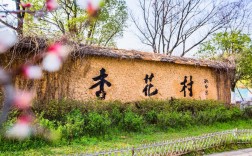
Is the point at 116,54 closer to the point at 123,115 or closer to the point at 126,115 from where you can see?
the point at 123,115

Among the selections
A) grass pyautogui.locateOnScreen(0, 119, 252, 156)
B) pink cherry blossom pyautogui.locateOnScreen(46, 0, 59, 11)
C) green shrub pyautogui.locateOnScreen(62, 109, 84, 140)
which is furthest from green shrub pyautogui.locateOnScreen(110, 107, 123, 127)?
pink cherry blossom pyautogui.locateOnScreen(46, 0, 59, 11)

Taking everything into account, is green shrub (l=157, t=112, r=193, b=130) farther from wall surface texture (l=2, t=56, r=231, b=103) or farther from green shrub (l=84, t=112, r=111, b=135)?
green shrub (l=84, t=112, r=111, b=135)

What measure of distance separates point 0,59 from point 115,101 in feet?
11.9

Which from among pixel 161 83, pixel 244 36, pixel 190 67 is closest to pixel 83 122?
pixel 161 83

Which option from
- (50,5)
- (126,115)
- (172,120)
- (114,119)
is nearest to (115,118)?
(114,119)

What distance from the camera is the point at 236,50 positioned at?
53.5 ft

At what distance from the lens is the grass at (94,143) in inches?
234

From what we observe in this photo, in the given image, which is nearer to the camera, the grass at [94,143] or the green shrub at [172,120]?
the grass at [94,143]

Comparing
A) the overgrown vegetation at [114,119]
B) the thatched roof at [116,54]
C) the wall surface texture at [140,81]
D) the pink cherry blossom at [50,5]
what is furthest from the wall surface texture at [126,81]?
the pink cherry blossom at [50,5]

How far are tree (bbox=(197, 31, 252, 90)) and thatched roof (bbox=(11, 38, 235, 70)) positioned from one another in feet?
6.00

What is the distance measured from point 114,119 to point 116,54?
256cm

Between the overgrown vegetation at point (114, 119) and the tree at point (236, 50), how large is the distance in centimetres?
442

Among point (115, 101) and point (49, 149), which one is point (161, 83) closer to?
point (115, 101)

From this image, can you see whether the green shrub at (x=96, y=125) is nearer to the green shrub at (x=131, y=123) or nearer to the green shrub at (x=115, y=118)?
the green shrub at (x=115, y=118)
